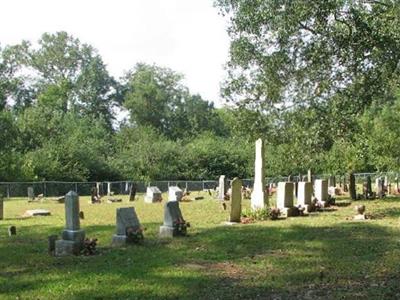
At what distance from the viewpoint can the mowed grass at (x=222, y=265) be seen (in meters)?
9.05

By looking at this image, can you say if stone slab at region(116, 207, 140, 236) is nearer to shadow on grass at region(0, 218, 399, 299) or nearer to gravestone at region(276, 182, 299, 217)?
shadow on grass at region(0, 218, 399, 299)

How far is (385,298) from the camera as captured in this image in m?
8.31

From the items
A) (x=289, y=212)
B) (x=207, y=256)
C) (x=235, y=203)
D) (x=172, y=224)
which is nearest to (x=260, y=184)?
(x=289, y=212)

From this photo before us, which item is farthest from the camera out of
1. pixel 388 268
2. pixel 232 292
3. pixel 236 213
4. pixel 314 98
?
pixel 314 98

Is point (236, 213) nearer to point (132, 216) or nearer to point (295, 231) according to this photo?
point (295, 231)

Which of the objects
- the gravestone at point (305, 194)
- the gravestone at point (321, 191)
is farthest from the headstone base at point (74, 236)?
the gravestone at point (321, 191)

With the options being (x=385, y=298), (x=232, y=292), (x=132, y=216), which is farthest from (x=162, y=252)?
(x=385, y=298)

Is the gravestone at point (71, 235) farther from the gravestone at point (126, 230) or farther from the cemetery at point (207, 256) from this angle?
the gravestone at point (126, 230)

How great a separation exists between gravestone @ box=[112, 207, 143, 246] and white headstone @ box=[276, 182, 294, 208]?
7.80 meters

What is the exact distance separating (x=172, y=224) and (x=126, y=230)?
166cm

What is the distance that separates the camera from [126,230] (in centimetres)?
1396

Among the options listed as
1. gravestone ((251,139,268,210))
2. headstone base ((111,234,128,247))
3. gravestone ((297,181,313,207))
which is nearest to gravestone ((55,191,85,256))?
headstone base ((111,234,128,247))

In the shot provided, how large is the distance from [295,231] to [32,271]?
762 centimetres

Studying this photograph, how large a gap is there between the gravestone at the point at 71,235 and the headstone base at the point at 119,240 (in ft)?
3.75
